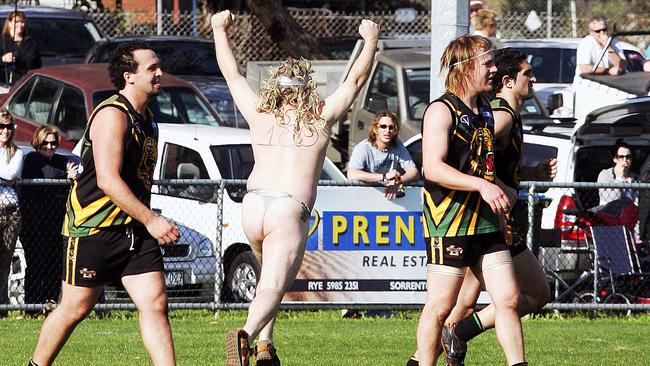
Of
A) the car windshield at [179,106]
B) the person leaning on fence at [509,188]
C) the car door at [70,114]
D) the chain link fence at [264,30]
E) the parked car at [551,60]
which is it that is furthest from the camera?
the chain link fence at [264,30]

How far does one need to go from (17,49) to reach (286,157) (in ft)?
41.5

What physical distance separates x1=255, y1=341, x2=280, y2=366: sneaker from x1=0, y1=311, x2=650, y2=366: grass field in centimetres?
142

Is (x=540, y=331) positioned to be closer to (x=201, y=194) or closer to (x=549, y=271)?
(x=549, y=271)

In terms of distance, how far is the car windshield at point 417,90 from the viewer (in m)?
16.6

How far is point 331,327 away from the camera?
11289 millimetres

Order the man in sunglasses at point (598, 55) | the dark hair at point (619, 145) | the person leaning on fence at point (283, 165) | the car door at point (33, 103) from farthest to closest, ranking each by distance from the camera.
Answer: the car door at point (33, 103), the man in sunglasses at point (598, 55), the dark hair at point (619, 145), the person leaning on fence at point (283, 165)


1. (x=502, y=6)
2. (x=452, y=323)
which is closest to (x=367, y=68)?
(x=452, y=323)

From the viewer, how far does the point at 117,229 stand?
23.1 feet

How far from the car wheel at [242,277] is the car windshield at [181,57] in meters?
7.43

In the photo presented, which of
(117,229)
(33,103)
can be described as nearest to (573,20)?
(33,103)

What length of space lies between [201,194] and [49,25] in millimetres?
9097

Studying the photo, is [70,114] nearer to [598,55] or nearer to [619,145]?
[598,55]

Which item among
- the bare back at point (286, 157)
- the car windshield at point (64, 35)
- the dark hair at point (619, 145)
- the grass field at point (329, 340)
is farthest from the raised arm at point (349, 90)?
the car windshield at point (64, 35)

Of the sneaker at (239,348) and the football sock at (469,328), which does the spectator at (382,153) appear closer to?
the football sock at (469,328)
